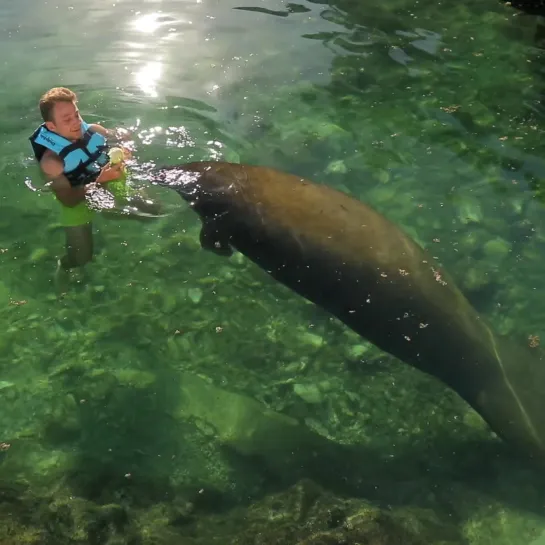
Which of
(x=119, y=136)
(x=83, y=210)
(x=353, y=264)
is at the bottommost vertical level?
(x=83, y=210)

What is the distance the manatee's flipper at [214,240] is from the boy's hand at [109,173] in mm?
954

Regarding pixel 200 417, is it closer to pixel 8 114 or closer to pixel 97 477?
pixel 97 477

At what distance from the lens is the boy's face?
508cm

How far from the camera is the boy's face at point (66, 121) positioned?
16.7 feet

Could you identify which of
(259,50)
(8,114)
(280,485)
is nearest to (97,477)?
(280,485)

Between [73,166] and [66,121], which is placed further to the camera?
[73,166]

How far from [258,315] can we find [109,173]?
71.3 inches

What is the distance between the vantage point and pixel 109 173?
214 inches

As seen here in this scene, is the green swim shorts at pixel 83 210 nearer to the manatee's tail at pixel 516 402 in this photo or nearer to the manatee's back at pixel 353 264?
the manatee's back at pixel 353 264

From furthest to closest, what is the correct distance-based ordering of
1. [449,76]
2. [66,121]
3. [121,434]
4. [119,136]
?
[449,76], [119,136], [66,121], [121,434]

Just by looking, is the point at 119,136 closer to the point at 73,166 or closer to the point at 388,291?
the point at 73,166

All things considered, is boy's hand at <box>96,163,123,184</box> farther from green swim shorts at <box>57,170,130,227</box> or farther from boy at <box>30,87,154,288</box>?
green swim shorts at <box>57,170,130,227</box>

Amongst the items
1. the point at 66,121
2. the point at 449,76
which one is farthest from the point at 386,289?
the point at 449,76

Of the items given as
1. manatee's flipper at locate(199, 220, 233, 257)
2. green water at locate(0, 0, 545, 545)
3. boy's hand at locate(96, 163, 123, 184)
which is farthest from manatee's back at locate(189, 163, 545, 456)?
boy's hand at locate(96, 163, 123, 184)
